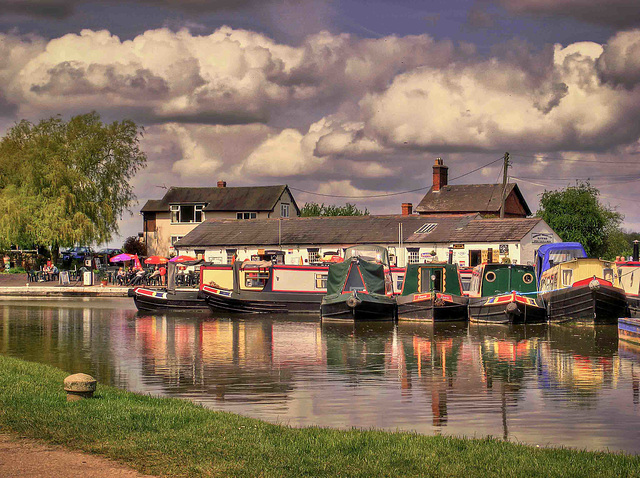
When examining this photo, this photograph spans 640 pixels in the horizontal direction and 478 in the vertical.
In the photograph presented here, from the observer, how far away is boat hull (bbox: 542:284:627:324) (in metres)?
31.5

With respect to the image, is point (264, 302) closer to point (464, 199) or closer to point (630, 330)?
point (630, 330)

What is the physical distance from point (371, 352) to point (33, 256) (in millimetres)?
49912

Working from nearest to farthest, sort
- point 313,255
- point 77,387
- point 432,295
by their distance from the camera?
point 77,387, point 432,295, point 313,255

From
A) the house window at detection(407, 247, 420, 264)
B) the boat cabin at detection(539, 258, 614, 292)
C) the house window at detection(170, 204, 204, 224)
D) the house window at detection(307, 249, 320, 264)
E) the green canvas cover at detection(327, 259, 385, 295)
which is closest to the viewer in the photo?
the boat cabin at detection(539, 258, 614, 292)

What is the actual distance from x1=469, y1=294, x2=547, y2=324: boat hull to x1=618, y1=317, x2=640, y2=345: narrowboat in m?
5.99

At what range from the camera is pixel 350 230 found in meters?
58.7

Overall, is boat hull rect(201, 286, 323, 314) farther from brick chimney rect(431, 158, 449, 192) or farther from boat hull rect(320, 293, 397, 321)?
brick chimney rect(431, 158, 449, 192)

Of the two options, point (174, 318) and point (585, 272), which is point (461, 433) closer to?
point (585, 272)

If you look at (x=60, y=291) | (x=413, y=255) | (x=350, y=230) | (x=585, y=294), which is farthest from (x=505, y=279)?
(x=60, y=291)

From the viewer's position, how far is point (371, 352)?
24.7m

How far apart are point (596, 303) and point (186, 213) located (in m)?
49.0

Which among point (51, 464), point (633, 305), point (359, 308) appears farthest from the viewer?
point (359, 308)

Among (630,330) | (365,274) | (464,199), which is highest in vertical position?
(464,199)

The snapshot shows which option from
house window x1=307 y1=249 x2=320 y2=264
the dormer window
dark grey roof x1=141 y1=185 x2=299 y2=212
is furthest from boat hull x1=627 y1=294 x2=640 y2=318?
dark grey roof x1=141 y1=185 x2=299 y2=212
